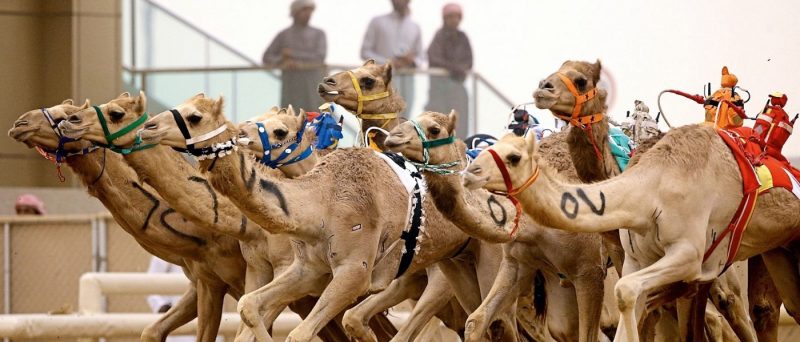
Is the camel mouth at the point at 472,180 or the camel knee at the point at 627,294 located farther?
the camel knee at the point at 627,294

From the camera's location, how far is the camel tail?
1151cm

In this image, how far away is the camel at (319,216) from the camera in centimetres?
996

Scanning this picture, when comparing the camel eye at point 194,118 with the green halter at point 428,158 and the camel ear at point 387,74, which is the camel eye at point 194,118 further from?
the camel ear at point 387,74

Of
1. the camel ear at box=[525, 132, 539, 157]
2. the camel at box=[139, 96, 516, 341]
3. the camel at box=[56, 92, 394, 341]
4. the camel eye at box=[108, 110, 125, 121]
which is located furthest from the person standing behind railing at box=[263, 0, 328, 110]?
the camel ear at box=[525, 132, 539, 157]

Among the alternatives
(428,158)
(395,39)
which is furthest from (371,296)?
(395,39)

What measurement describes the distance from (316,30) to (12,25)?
4382mm

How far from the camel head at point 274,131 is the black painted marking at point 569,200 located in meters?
2.55

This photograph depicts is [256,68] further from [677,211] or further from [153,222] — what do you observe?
[677,211]

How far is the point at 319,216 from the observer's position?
1041 cm

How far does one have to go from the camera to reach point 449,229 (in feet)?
36.6

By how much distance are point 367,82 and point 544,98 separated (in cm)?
202

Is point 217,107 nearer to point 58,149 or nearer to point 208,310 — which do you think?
point 58,149

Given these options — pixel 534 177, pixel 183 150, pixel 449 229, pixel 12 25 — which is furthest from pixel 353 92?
pixel 12 25

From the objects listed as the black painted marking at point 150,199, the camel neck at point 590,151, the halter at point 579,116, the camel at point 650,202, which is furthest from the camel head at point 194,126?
the camel neck at point 590,151
